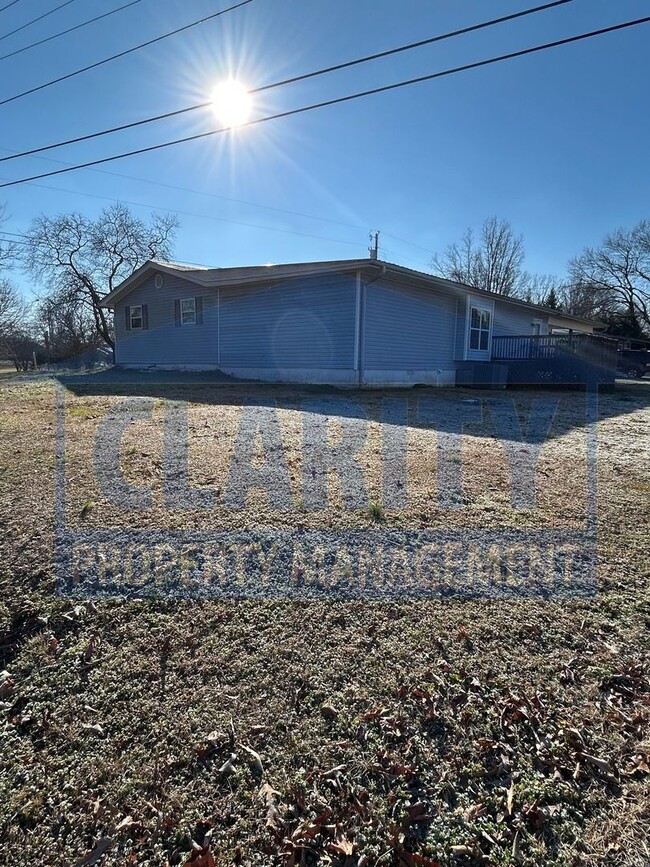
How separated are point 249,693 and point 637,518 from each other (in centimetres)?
351

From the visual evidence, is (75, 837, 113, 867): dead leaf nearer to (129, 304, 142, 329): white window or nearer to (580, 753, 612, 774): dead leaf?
(580, 753, 612, 774): dead leaf

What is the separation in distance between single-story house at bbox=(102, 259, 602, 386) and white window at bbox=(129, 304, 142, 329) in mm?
40

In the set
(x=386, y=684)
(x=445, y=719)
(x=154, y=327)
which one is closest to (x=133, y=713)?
(x=386, y=684)

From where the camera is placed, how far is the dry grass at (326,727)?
151 cm

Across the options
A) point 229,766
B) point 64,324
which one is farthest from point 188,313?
point 64,324

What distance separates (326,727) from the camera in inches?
75.4

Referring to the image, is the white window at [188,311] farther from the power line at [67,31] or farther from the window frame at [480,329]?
the window frame at [480,329]

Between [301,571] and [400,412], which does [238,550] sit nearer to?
[301,571]

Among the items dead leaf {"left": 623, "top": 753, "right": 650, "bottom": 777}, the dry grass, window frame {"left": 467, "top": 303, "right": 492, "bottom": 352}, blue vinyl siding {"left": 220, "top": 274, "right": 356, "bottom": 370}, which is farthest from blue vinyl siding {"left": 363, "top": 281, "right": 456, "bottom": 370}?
dead leaf {"left": 623, "top": 753, "right": 650, "bottom": 777}

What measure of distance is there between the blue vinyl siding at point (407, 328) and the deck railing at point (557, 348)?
2.44 m

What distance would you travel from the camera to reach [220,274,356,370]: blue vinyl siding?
12266 millimetres

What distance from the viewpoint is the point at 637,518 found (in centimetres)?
391

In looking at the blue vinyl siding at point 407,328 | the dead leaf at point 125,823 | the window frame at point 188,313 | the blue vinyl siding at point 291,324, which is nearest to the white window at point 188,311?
the window frame at point 188,313

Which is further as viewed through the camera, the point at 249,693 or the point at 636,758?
the point at 249,693
